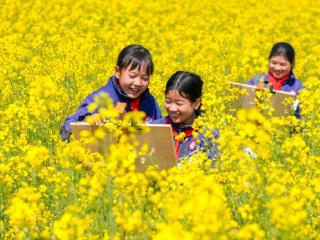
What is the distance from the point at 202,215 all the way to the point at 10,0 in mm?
12542

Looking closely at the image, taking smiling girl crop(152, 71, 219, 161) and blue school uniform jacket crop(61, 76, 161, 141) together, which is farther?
blue school uniform jacket crop(61, 76, 161, 141)

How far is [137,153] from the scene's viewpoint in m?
3.63

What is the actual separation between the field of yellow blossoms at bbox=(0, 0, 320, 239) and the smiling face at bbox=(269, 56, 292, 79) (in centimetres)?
24

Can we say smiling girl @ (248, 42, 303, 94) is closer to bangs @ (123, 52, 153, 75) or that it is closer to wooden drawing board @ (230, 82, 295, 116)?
wooden drawing board @ (230, 82, 295, 116)

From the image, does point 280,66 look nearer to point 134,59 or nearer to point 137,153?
point 134,59

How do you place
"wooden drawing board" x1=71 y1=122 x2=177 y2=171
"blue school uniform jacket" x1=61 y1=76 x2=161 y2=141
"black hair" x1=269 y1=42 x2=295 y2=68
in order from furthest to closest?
1. "black hair" x1=269 y1=42 x2=295 y2=68
2. "blue school uniform jacket" x1=61 y1=76 x2=161 y2=141
3. "wooden drawing board" x1=71 y1=122 x2=177 y2=171

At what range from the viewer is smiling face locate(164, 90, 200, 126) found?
14.6ft

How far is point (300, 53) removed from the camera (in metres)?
9.65

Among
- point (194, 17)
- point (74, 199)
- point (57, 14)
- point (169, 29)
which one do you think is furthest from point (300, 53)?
point (74, 199)

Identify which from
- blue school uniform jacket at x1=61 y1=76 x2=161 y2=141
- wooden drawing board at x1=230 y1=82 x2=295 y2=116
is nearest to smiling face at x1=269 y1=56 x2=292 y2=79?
wooden drawing board at x1=230 y1=82 x2=295 y2=116

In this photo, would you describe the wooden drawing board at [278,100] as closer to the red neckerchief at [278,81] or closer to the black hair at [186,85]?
the black hair at [186,85]

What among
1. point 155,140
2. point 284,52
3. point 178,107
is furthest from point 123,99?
point 284,52

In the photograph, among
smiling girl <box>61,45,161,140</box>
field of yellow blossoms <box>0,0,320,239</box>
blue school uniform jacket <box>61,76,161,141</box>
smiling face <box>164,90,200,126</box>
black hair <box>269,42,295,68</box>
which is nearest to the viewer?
field of yellow blossoms <box>0,0,320,239</box>

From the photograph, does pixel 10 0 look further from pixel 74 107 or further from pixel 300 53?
pixel 74 107
